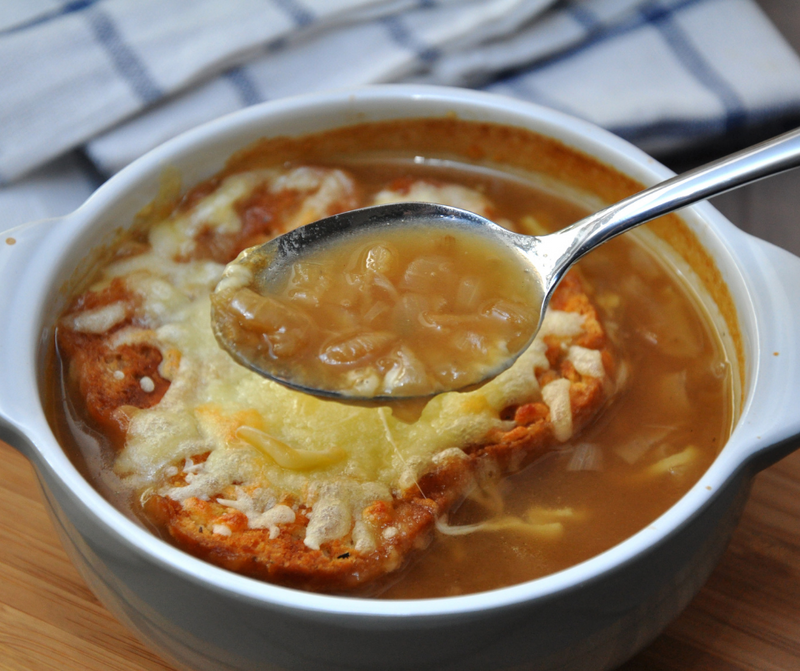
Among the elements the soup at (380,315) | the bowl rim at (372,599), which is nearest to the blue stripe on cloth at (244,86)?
the bowl rim at (372,599)

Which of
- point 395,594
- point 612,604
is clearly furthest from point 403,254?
point 612,604

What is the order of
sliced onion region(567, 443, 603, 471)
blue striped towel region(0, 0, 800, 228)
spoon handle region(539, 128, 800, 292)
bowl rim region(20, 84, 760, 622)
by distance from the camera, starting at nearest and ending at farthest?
bowl rim region(20, 84, 760, 622), spoon handle region(539, 128, 800, 292), sliced onion region(567, 443, 603, 471), blue striped towel region(0, 0, 800, 228)

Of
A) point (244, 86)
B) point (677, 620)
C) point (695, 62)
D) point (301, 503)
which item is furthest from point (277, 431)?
point (695, 62)

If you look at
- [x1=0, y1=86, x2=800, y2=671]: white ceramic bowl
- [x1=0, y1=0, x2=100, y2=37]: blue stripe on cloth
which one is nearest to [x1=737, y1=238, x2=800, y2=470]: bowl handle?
[x1=0, y1=86, x2=800, y2=671]: white ceramic bowl

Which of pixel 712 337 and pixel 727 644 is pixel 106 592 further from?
pixel 712 337

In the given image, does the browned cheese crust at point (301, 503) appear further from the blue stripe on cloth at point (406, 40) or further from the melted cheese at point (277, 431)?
the blue stripe on cloth at point (406, 40)

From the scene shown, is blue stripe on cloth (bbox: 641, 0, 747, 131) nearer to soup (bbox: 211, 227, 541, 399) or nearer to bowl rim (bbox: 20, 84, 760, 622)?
bowl rim (bbox: 20, 84, 760, 622)
